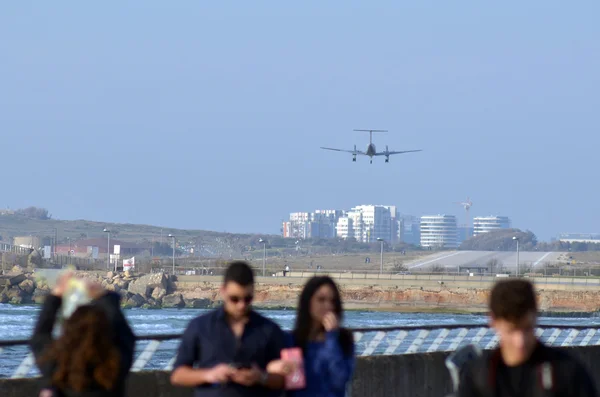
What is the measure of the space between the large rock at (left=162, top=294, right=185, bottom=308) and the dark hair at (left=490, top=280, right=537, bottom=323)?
122 m

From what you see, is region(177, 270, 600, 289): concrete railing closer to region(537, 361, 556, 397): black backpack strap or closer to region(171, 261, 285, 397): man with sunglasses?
region(171, 261, 285, 397): man with sunglasses

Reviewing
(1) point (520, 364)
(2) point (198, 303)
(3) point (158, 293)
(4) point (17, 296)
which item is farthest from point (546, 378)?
(4) point (17, 296)

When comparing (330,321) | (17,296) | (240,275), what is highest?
(240,275)

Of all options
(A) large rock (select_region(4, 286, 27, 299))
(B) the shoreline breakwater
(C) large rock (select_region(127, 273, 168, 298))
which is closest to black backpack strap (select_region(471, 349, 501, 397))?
(B) the shoreline breakwater

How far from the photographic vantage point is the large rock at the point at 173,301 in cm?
12575

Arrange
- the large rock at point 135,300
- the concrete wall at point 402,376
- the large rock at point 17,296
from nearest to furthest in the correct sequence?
the concrete wall at point 402,376 < the large rock at point 135,300 < the large rock at point 17,296

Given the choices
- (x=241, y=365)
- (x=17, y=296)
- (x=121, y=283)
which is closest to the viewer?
(x=241, y=365)

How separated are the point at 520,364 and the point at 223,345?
1.95 metres

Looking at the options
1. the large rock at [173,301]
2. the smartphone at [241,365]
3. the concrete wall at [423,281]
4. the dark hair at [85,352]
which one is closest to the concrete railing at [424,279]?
the concrete wall at [423,281]

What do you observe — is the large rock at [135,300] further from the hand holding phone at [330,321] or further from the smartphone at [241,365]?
the smartphone at [241,365]

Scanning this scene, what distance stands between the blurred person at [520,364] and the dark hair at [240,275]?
166 cm

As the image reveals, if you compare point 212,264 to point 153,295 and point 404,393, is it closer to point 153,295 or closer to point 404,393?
point 153,295

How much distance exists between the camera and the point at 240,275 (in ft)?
21.5

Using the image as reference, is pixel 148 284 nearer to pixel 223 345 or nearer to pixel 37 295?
pixel 37 295
